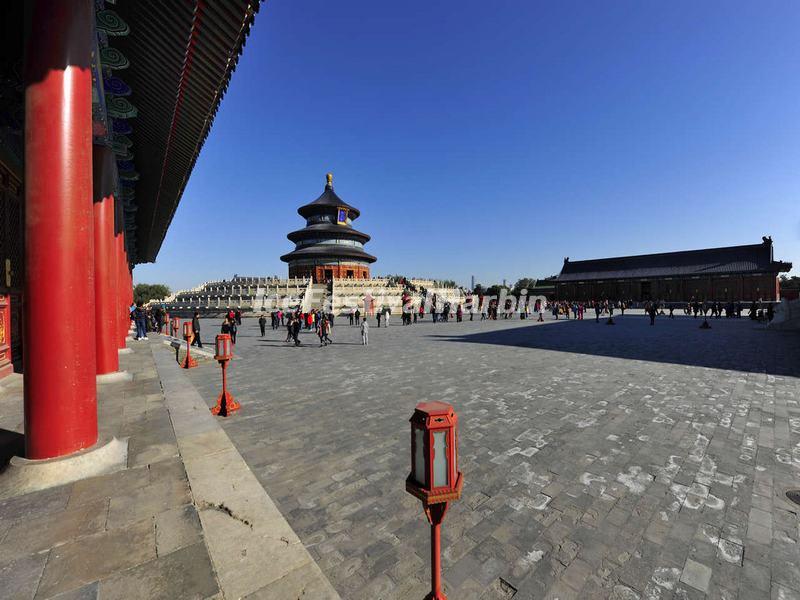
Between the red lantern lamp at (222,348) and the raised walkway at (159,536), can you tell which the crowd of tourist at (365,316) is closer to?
the red lantern lamp at (222,348)

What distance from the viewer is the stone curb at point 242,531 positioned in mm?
2396

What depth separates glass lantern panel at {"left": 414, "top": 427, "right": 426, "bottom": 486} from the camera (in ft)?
→ 6.48

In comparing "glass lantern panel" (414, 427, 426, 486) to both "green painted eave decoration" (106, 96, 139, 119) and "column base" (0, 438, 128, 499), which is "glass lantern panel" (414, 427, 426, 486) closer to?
"column base" (0, 438, 128, 499)

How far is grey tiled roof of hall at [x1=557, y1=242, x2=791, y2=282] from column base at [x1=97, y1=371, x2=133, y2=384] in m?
72.5

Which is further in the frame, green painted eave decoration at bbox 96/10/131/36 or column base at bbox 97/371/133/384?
column base at bbox 97/371/133/384

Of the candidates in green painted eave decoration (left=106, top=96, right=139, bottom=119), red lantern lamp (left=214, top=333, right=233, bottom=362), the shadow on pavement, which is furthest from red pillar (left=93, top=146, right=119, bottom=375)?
the shadow on pavement

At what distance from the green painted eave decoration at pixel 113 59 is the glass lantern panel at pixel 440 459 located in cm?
700

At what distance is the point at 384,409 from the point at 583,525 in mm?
3898

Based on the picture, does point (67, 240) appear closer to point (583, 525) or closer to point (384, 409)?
point (384, 409)

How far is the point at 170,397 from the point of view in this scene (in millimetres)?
6906

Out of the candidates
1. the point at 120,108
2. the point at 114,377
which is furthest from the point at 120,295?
the point at 120,108

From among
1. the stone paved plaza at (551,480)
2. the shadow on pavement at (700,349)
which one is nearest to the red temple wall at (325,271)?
the shadow on pavement at (700,349)

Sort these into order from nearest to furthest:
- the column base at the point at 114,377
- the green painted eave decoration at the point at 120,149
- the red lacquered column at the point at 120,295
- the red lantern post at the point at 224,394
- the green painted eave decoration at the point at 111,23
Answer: the green painted eave decoration at the point at 111,23
the red lantern post at the point at 224,394
the column base at the point at 114,377
the green painted eave decoration at the point at 120,149
the red lacquered column at the point at 120,295

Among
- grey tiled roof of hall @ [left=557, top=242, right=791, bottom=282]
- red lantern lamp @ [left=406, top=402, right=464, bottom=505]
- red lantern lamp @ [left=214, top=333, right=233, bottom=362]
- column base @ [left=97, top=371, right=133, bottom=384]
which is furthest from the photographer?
grey tiled roof of hall @ [left=557, top=242, right=791, bottom=282]
